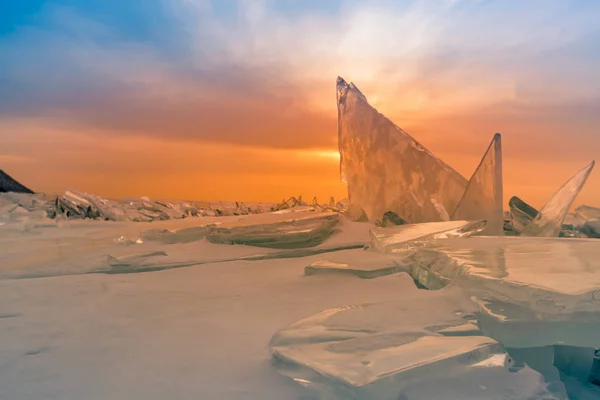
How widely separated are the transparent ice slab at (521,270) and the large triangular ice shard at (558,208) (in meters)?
0.51

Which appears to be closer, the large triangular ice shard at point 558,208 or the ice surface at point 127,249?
the ice surface at point 127,249

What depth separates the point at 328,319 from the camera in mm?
1187

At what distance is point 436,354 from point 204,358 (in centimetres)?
51

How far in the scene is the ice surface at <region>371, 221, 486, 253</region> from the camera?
6.77 feet

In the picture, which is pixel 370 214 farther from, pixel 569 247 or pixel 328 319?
pixel 328 319

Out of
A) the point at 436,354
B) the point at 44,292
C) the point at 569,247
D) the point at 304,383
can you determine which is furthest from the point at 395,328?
the point at 44,292

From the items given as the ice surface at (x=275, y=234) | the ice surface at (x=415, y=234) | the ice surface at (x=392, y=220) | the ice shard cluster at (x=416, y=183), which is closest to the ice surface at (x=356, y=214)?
the ice shard cluster at (x=416, y=183)

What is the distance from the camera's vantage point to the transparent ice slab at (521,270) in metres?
1.09

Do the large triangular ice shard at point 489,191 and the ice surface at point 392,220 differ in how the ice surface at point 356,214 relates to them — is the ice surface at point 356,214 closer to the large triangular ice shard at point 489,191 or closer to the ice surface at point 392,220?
the ice surface at point 392,220

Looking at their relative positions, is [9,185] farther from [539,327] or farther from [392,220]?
[539,327]

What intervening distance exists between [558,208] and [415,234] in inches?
33.1

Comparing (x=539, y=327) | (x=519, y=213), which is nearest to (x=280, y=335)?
(x=539, y=327)

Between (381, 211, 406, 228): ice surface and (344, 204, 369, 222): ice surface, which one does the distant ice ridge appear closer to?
(344, 204, 369, 222): ice surface

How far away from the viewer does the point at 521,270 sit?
1345mm
